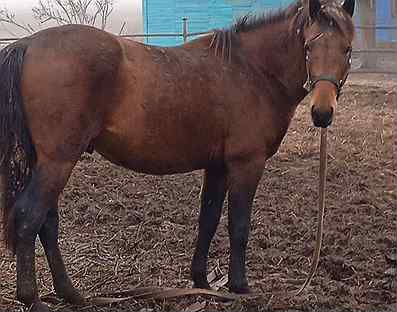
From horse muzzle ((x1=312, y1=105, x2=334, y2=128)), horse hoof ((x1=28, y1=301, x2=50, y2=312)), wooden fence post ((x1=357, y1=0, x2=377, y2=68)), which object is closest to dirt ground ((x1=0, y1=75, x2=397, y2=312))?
horse hoof ((x1=28, y1=301, x2=50, y2=312))

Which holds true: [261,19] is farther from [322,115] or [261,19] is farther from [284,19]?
[322,115]

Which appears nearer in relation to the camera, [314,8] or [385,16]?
[314,8]

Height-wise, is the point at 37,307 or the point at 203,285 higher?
the point at 37,307

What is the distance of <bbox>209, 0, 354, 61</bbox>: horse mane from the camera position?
12.0 ft

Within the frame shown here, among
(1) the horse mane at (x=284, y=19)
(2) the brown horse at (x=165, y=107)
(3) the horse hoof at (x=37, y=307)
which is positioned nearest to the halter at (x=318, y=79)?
(2) the brown horse at (x=165, y=107)

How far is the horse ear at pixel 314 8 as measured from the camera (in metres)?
3.67

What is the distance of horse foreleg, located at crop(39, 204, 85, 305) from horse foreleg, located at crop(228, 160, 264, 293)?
0.99 m

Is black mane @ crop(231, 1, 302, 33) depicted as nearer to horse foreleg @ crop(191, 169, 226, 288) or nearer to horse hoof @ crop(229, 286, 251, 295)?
horse foreleg @ crop(191, 169, 226, 288)

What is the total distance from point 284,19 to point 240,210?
129cm

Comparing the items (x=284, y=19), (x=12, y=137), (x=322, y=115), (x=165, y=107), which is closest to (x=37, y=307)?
(x=12, y=137)

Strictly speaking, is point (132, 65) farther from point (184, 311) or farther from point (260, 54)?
point (184, 311)

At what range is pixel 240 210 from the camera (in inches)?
156

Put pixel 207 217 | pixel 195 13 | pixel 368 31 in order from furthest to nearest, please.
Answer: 1. pixel 195 13
2. pixel 368 31
3. pixel 207 217

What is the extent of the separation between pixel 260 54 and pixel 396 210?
8.36 feet
